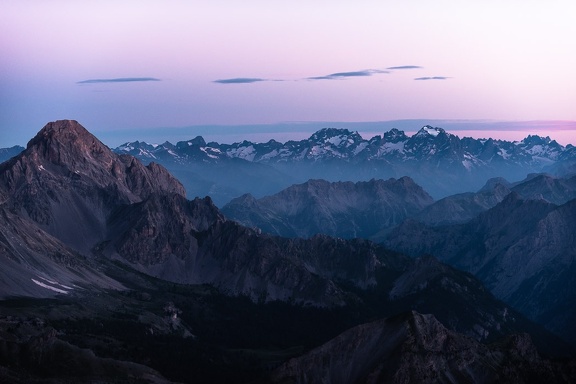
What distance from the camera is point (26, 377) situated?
199250mm
